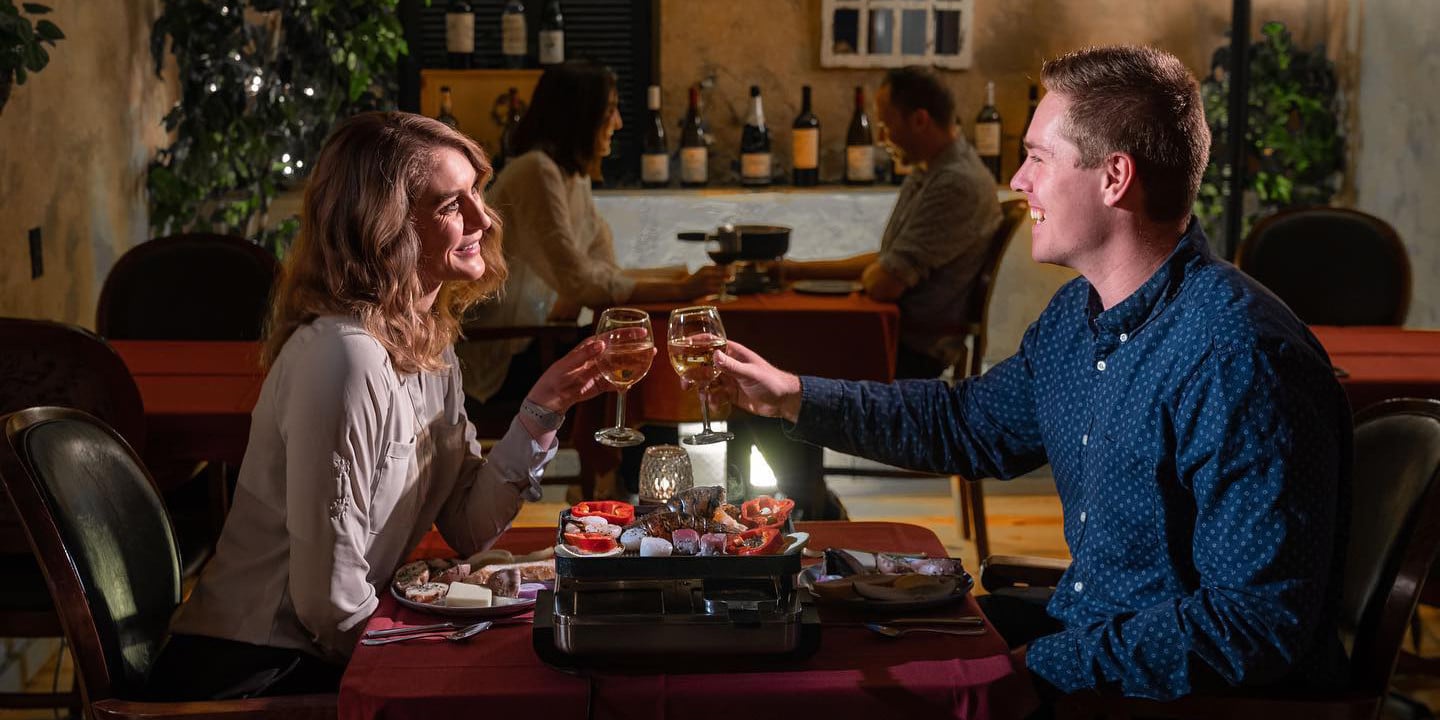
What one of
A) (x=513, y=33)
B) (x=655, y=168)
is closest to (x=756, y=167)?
(x=655, y=168)

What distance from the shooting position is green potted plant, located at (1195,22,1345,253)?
17.8 feet

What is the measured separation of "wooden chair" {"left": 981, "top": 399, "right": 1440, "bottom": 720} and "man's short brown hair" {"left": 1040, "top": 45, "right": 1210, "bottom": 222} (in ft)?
1.33

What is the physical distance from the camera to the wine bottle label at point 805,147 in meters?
5.41

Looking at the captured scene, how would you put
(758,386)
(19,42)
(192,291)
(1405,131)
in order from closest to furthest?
(758,386)
(19,42)
(192,291)
(1405,131)

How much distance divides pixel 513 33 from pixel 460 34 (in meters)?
0.19

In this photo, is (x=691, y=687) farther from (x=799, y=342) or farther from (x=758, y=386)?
(x=799, y=342)

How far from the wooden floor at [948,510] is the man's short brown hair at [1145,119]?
2.41 meters

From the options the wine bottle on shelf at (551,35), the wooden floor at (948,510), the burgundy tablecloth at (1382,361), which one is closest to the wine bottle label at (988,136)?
the wooden floor at (948,510)

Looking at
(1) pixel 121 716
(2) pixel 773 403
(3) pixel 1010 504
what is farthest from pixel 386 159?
(3) pixel 1010 504

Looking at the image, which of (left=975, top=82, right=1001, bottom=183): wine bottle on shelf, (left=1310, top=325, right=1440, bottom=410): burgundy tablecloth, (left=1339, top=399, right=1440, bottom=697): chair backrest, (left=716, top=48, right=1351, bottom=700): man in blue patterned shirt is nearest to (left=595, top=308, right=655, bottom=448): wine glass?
(left=716, top=48, right=1351, bottom=700): man in blue patterned shirt

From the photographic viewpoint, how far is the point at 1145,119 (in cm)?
172

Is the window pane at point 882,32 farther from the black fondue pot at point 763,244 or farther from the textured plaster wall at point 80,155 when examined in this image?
the textured plaster wall at point 80,155

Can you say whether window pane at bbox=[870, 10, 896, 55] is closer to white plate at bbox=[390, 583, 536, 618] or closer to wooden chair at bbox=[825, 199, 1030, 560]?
wooden chair at bbox=[825, 199, 1030, 560]

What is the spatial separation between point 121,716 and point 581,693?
578 mm
